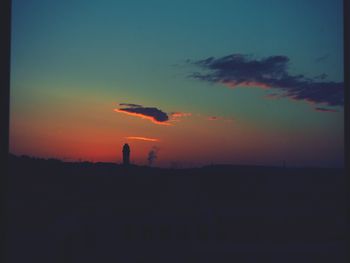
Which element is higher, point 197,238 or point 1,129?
point 1,129

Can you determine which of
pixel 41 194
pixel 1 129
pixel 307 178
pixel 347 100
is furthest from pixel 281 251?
pixel 307 178

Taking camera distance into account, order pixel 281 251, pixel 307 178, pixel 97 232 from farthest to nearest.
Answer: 1. pixel 307 178
2. pixel 97 232
3. pixel 281 251

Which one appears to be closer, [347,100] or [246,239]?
[347,100]

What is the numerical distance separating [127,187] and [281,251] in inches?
275

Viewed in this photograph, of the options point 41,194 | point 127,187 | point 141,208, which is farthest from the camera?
point 127,187

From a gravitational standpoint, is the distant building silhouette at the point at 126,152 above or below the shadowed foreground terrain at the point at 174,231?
above

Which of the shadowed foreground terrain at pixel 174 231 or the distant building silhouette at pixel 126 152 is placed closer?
the shadowed foreground terrain at pixel 174 231

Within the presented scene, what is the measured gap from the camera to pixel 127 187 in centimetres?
1050

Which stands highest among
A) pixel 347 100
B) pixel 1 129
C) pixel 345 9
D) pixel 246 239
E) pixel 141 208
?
pixel 345 9

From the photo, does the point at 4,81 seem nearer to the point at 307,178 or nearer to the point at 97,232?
the point at 97,232

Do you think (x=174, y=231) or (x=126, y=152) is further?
(x=126, y=152)

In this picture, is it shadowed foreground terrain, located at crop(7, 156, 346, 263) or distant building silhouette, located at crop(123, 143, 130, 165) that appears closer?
shadowed foreground terrain, located at crop(7, 156, 346, 263)

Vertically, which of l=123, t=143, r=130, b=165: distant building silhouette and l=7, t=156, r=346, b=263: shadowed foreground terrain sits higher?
l=123, t=143, r=130, b=165: distant building silhouette

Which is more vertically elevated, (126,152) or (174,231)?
(126,152)
